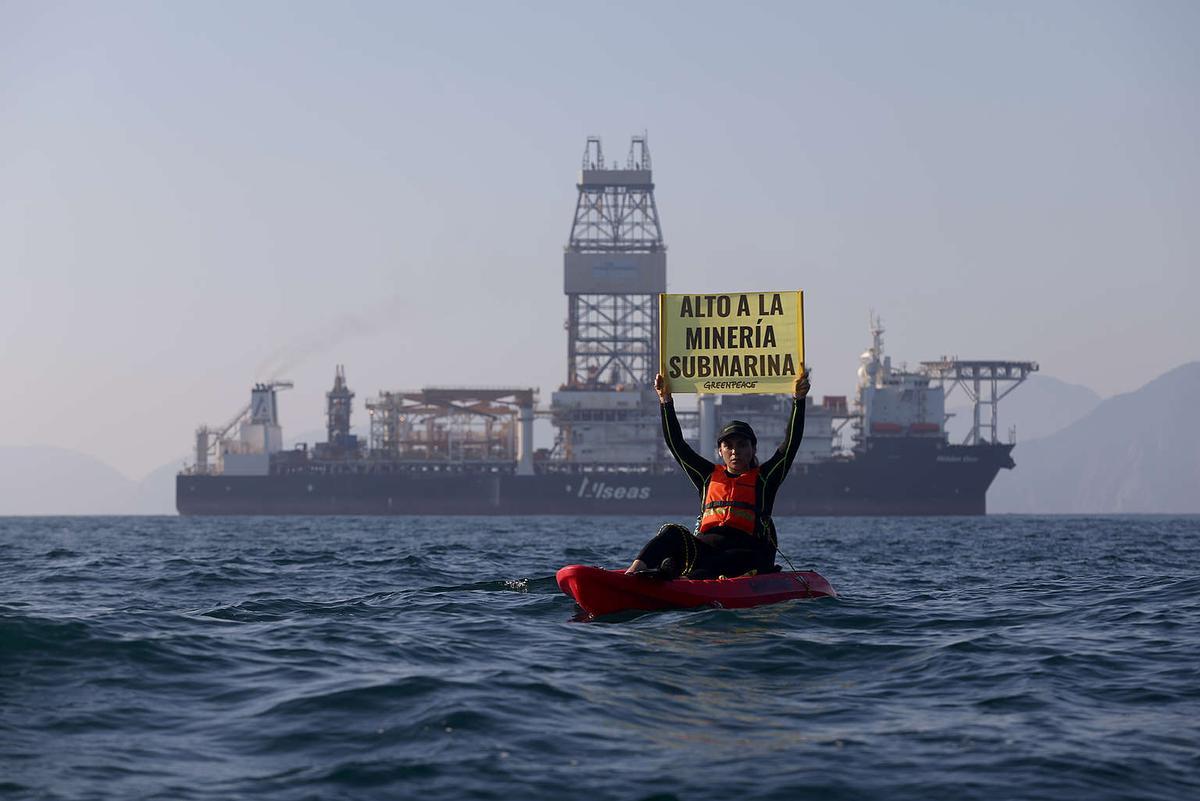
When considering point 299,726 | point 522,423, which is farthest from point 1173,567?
point 522,423

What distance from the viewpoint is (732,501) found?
13.0 meters

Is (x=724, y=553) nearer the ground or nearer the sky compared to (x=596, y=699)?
nearer the sky

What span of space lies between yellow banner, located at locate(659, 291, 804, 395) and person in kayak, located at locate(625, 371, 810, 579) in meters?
0.57

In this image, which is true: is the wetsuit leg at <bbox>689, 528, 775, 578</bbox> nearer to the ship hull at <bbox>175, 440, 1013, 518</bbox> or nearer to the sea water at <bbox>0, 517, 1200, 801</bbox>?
the sea water at <bbox>0, 517, 1200, 801</bbox>

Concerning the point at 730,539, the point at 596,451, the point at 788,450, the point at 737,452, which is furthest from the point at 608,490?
the point at 737,452

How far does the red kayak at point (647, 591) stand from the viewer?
1237 centimetres

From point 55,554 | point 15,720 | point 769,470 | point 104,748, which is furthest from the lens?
point 55,554

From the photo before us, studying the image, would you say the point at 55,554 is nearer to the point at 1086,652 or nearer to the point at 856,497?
the point at 1086,652

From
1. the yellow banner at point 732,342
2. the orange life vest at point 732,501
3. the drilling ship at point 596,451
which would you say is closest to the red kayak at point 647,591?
the orange life vest at point 732,501

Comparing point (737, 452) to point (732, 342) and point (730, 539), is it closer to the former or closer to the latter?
point (730, 539)

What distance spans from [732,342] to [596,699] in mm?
5977

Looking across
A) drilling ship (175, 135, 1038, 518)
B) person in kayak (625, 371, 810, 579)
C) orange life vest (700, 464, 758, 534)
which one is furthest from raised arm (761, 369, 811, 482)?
drilling ship (175, 135, 1038, 518)

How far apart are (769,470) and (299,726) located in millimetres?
6121

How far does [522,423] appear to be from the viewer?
10025 centimetres
